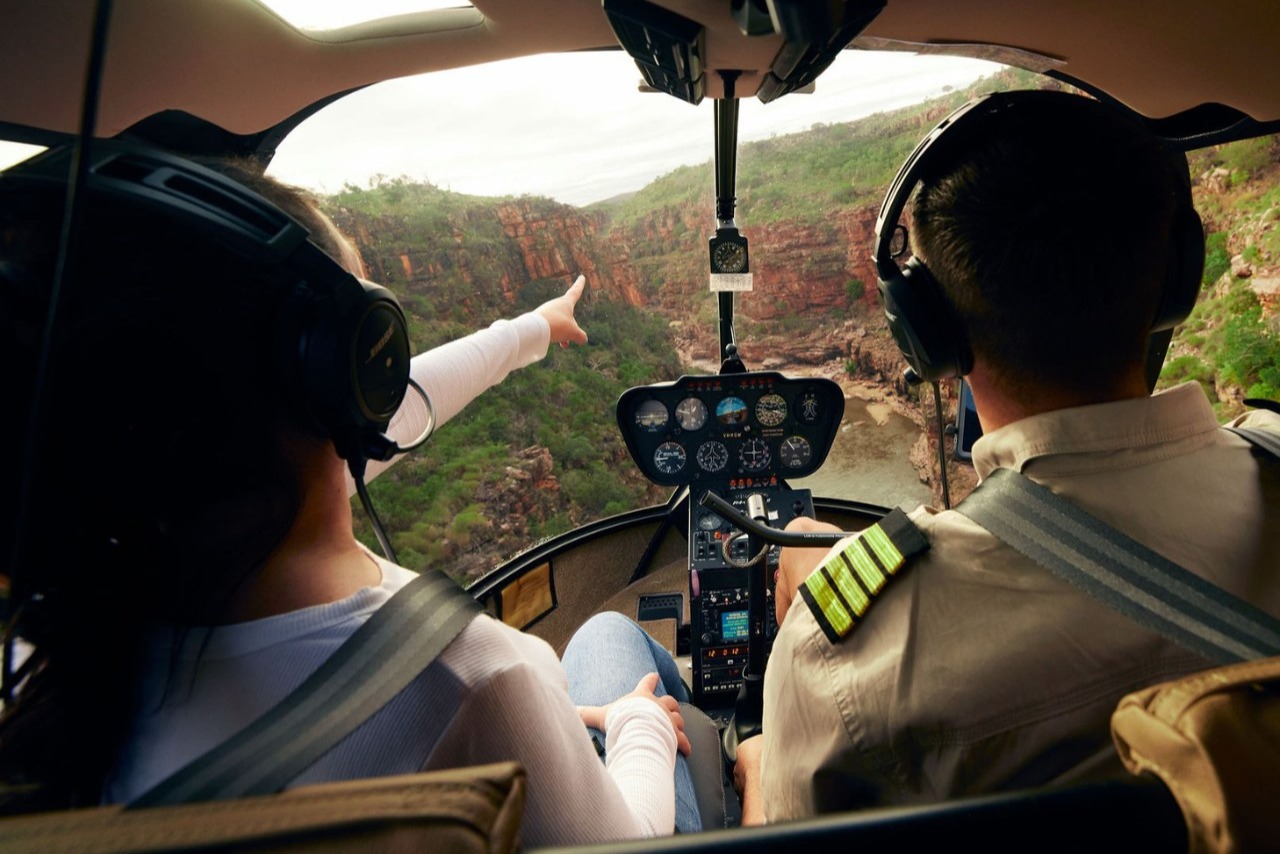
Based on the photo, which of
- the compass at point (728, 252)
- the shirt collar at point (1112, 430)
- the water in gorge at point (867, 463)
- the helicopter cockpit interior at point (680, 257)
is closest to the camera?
the shirt collar at point (1112, 430)

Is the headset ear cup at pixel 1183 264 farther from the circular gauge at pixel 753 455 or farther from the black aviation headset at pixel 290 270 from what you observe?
the circular gauge at pixel 753 455

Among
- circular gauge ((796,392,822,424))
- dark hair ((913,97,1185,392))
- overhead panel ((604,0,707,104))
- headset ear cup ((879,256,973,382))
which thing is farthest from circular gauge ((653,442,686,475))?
dark hair ((913,97,1185,392))

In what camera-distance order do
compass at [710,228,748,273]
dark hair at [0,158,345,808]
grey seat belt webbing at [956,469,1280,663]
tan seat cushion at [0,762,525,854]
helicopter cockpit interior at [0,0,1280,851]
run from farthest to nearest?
compass at [710,228,748,273] < helicopter cockpit interior at [0,0,1280,851] < grey seat belt webbing at [956,469,1280,663] < dark hair at [0,158,345,808] < tan seat cushion at [0,762,525,854]

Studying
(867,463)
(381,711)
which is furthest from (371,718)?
(867,463)

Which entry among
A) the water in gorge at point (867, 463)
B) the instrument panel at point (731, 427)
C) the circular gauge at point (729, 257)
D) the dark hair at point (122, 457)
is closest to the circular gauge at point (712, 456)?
the instrument panel at point (731, 427)

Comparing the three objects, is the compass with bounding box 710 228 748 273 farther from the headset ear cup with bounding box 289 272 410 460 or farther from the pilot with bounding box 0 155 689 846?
the pilot with bounding box 0 155 689 846

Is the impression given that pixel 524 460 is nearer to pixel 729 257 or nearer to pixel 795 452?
pixel 795 452
